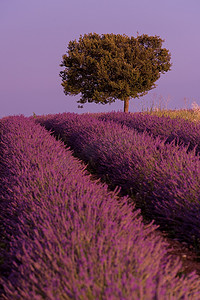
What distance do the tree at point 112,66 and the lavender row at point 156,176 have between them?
1406 centimetres

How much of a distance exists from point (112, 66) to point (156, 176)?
1719cm

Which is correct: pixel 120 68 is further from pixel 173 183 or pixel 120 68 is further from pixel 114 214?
pixel 114 214

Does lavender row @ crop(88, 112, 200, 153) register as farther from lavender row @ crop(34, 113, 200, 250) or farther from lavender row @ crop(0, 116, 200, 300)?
lavender row @ crop(0, 116, 200, 300)

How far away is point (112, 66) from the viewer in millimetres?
20750

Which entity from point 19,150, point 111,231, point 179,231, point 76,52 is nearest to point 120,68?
point 76,52

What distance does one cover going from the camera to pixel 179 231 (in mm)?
3787

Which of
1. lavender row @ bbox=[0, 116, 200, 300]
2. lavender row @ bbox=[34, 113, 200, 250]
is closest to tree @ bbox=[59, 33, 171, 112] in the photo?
lavender row @ bbox=[34, 113, 200, 250]

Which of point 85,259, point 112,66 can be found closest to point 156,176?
point 85,259

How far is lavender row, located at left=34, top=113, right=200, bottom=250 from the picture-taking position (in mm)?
3805

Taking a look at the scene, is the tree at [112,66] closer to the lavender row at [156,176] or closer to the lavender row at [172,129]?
the lavender row at [172,129]

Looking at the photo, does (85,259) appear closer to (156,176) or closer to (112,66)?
(156,176)

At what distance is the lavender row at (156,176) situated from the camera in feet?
12.5

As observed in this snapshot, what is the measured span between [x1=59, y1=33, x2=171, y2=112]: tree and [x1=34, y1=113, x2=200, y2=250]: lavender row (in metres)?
14.1

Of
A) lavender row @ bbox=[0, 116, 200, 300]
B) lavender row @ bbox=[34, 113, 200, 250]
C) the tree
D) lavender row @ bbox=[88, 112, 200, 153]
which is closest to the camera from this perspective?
lavender row @ bbox=[0, 116, 200, 300]
